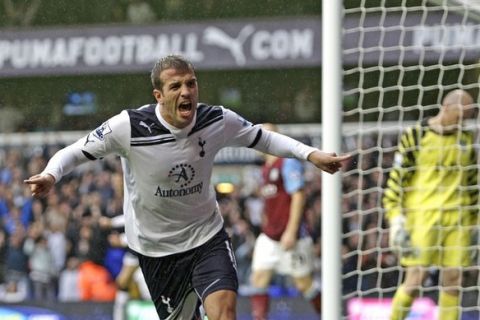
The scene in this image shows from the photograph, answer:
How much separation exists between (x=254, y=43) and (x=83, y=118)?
3077 millimetres

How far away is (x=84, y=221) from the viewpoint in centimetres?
1564

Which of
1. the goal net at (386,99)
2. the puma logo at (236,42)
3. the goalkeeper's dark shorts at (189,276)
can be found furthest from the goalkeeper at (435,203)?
the puma logo at (236,42)

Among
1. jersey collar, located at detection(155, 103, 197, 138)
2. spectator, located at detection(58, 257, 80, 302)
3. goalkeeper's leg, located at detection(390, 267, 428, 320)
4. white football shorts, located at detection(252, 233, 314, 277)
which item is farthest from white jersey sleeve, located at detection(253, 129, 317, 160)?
spectator, located at detection(58, 257, 80, 302)

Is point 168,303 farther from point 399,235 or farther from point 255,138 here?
point 399,235

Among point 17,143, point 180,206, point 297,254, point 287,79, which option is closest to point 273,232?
point 297,254

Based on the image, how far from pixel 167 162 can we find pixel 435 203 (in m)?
3.13

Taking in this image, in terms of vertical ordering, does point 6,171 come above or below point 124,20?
below

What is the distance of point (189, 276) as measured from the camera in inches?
233

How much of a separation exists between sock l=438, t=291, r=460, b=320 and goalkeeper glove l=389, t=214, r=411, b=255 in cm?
39

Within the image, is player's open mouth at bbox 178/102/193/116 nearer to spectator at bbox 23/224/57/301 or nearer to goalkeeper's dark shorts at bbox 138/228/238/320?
goalkeeper's dark shorts at bbox 138/228/238/320

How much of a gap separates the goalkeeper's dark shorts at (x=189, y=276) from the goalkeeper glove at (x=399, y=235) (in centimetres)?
248

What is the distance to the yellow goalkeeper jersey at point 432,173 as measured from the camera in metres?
8.12

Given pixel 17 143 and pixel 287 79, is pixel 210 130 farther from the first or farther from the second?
pixel 287 79

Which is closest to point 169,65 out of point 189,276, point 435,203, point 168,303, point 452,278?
point 189,276
